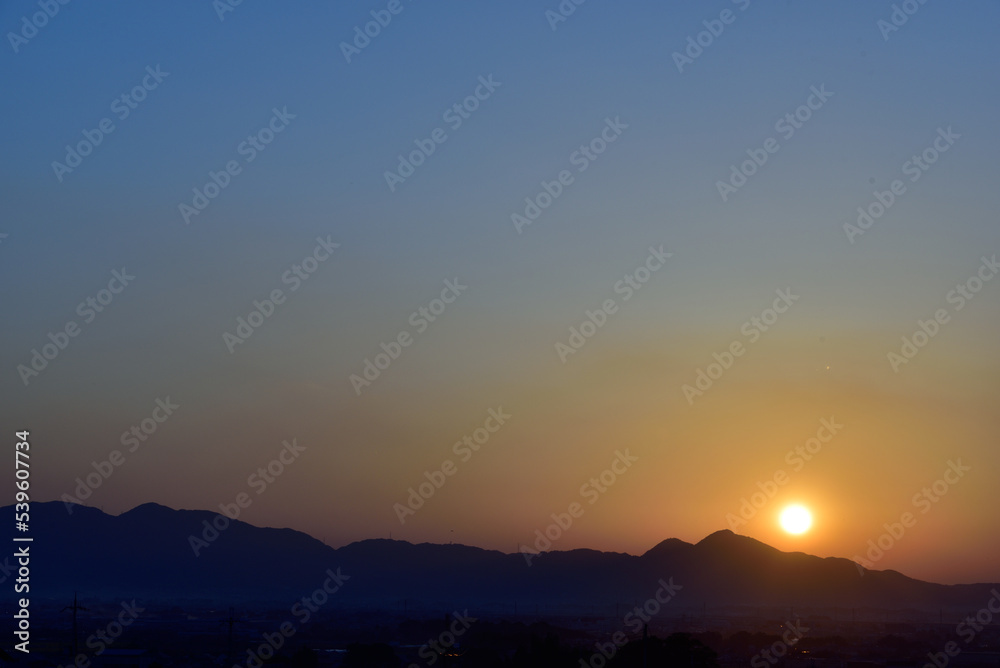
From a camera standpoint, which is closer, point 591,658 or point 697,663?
point 697,663

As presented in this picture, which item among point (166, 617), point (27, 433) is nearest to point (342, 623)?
point (166, 617)

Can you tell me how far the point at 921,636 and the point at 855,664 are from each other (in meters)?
51.3

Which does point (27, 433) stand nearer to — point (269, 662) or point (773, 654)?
point (269, 662)

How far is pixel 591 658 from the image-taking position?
4978 centimetres

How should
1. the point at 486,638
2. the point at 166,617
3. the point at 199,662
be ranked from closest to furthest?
the point at 199,662 < the point at 486,638 < the point at 166,617

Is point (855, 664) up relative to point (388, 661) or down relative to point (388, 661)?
up

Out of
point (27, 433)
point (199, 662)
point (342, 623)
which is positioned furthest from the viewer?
point (342, 623)

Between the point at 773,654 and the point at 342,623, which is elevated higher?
the point at 773,654

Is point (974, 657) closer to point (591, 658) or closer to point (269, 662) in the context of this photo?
point (591, 658)

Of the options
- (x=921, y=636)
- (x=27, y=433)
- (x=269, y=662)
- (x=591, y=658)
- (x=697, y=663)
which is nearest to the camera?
(x=27, y=433)

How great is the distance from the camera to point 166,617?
157 metres

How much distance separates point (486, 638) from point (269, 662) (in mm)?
18261

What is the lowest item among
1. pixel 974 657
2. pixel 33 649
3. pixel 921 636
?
pixel 33 649

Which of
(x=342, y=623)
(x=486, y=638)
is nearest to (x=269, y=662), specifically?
(x=486, y=638)
